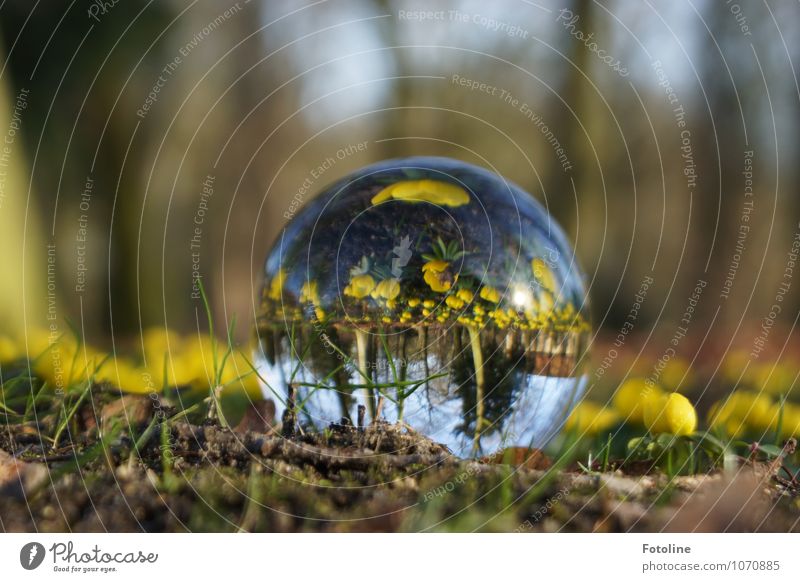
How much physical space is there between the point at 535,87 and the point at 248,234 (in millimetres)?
4325

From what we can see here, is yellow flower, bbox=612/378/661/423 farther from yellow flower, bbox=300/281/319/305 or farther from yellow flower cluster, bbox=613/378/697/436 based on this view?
yellow flower, bbox=300/281/319/305

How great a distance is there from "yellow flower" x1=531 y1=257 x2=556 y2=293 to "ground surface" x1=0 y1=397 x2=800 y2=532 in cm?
56

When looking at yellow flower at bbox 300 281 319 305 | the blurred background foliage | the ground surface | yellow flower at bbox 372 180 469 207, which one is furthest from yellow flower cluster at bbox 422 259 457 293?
the blurred background foliage

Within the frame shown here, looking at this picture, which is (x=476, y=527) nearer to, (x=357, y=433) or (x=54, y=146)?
(x=357, y=433)

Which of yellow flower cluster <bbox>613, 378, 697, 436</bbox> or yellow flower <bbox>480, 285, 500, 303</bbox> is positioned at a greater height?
yellow flower <bbox>480, 285, 500, 303</bbox>

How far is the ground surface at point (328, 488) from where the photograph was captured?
2133mm

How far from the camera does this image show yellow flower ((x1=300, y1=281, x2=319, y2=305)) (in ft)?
8.07

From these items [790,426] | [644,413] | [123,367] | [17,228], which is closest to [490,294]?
[644,413]

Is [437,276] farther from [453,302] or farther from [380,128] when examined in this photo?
[380,128]

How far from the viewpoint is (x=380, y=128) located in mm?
10227

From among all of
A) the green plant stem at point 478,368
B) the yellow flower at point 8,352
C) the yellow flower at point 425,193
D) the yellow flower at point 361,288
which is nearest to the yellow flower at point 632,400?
the green plant stem at point 478,368
